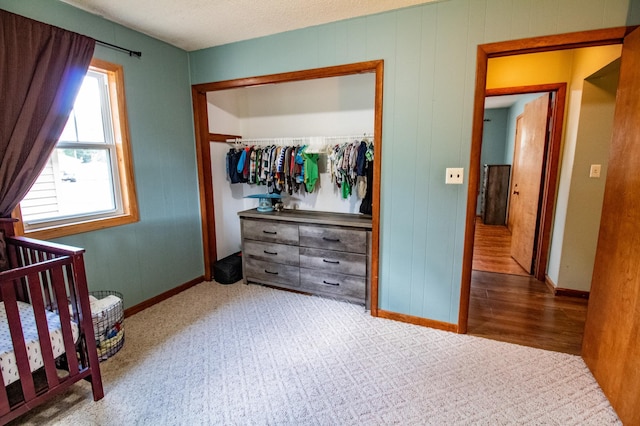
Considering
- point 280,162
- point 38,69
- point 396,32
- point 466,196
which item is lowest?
point 466,196

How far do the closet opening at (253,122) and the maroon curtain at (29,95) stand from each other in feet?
4.06

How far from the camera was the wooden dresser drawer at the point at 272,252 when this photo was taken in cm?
311

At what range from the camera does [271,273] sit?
3270 millimetres

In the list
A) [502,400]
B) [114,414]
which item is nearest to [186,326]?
[114,414]

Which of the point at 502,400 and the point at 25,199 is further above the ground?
the point at 25,199

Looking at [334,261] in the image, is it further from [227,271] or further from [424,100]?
[424,100]

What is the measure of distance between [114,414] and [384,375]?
1580mm

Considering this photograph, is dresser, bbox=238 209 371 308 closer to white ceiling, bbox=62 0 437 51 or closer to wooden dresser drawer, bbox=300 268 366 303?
wooden dresser drawer, bbox=300 268 366 303

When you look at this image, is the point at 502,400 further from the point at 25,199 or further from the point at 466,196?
the point at 25,199

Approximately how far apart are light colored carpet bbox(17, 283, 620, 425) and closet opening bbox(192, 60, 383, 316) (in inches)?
26.0

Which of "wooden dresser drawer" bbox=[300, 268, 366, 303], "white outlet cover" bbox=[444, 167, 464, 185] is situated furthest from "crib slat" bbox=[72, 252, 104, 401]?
"white outlet cover" bbox=[444, 167, 464, 185]

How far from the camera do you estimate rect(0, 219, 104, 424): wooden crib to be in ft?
4.74

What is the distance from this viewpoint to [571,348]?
7.30ft

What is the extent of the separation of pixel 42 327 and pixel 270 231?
1.91m
